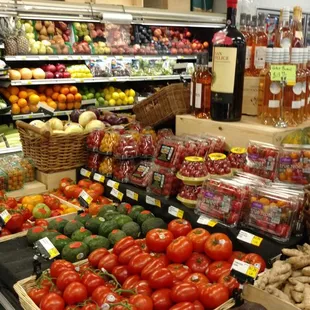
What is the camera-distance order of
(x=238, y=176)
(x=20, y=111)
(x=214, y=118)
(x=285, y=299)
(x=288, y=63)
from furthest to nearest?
(x=20, y=111) → (x=214, y=118) → (x=288, y=63) → (x=238, y=176) → (x=285, y=299)

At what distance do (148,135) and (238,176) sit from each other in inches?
34.9

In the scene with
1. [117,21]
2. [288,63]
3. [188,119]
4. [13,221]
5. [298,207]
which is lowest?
[13,221]


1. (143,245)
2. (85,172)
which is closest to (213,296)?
(143,245)

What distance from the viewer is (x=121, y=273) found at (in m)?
1.80

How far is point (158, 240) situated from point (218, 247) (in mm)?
267

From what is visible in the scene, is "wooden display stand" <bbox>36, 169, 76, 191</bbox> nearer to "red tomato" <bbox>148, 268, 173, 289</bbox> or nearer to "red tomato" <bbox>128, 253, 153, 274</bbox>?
"red tomato" <bbox>128, 253, 153, 274</bbox>

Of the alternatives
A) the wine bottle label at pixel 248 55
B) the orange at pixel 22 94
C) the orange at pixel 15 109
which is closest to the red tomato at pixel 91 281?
the wine bottle label at pixel 248 55

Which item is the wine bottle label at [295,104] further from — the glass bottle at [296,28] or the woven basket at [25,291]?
the woven basket at [25,291]

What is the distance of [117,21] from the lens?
5.21m

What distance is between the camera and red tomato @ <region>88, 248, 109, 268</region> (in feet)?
6.22

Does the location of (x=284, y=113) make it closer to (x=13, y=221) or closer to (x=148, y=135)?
(x=148, y=135)

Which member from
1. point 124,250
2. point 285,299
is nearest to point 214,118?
point 124,250

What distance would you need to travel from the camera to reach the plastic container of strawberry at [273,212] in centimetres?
189

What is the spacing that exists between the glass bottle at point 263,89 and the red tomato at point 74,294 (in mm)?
1494
